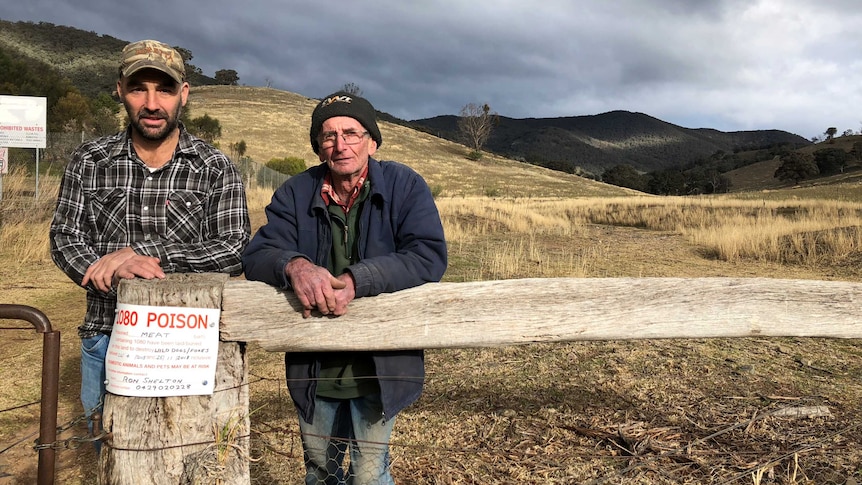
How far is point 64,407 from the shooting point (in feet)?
15.4

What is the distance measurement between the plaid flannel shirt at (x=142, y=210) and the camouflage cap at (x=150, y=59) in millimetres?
281

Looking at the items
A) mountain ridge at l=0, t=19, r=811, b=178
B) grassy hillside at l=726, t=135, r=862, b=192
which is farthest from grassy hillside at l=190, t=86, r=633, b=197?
grassy hillside at l=726, t=135, r=862, b=192

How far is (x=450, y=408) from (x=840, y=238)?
1082 centimetres

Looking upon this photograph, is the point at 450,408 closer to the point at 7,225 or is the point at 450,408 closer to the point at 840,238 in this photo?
the point at 7,225

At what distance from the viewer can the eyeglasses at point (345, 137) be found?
6.93 ft

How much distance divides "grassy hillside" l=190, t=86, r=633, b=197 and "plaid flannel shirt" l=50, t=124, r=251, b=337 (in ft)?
109

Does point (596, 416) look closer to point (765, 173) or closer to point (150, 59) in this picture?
point (150, 59)

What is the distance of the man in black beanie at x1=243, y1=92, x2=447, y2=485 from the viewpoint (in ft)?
6.67

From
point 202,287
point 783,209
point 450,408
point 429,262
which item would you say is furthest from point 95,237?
point 783,209

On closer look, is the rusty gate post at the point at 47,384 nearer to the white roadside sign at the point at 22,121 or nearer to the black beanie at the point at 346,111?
the black beanie at the point at 346,111

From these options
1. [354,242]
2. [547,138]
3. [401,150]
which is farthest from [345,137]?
[547,138]

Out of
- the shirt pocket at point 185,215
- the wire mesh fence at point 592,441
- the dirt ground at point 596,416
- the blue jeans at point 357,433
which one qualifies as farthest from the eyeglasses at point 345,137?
the wire mesh fence at point 592,441

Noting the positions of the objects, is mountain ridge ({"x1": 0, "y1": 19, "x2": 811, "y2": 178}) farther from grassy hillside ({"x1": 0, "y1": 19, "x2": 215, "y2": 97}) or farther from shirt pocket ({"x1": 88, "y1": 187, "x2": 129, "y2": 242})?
shirt pocket ({"x1": 88, "y1": 187, "x2": 129, "y2": 242})

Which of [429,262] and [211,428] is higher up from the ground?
[429,262]
